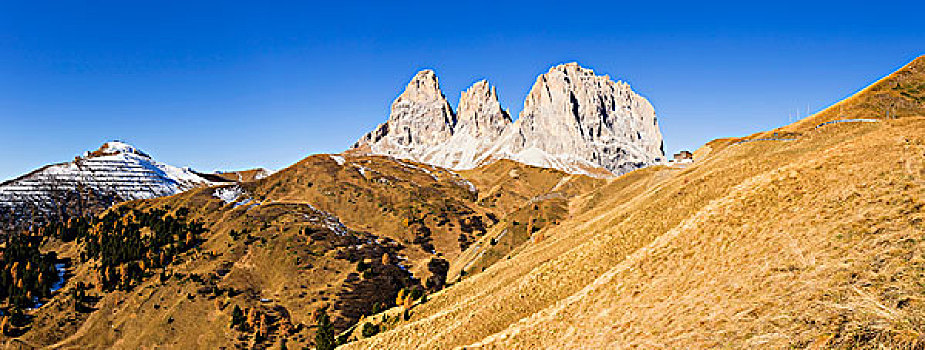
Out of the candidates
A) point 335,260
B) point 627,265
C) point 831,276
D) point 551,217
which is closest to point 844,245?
point 831,276

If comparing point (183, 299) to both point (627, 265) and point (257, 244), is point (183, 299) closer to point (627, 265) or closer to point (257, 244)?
point (257, 244)

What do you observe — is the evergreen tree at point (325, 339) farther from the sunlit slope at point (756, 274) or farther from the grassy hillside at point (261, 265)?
the sunlit slope at point (756, 274)

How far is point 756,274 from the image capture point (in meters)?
22.8

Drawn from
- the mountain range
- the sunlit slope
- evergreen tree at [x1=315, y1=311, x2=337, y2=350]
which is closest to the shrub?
the mountain range

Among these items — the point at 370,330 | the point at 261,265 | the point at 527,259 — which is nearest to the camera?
the point at 370,330

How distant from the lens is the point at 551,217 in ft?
380

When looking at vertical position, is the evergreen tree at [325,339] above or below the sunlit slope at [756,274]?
below

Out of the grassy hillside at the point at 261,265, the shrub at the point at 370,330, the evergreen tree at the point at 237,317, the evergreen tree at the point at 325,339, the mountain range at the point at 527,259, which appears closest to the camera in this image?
the mountain range at the point at 527,259

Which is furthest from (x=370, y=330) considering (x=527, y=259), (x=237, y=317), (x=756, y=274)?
(x=756, y=274)

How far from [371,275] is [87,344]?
5884 centimetres

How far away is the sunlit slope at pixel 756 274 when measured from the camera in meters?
17.5

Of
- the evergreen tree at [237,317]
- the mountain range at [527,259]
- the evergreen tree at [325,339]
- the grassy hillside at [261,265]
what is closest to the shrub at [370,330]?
the mountain range at [527,259]

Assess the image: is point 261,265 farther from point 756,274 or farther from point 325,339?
point 756,274

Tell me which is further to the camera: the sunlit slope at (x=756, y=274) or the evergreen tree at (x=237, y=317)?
the evergreen tree at (x=237, y=317)
